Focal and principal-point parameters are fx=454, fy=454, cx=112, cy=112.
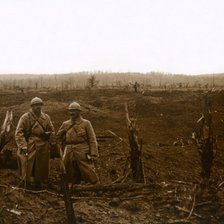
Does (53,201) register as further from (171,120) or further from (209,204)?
(171,120)

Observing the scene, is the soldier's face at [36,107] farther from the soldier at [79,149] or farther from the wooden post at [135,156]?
the wooden post at [135,156]

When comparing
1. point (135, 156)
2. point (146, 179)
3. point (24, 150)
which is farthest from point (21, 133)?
point (146, 179)

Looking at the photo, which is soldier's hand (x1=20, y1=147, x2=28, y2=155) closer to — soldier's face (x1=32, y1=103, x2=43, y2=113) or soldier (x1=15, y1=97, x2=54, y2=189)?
soldier (x1=15, y1=97, x2=54, y2=189)

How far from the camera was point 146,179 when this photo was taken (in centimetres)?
989

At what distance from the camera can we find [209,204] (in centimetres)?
709

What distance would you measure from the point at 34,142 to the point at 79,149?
2.77 feet

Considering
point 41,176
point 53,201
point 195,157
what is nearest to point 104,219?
point 53,201

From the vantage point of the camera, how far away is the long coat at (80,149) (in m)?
8.37

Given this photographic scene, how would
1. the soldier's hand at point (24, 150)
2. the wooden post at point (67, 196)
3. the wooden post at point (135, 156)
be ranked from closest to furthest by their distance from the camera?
the wooden post at point (67, 196) → the soldier's hand at point (24, 150) → the wooden post at point (135, 156)

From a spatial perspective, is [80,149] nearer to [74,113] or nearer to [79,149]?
[79,149]

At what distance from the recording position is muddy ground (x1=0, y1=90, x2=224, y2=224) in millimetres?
6805

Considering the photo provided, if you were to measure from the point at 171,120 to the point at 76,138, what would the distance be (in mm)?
11223

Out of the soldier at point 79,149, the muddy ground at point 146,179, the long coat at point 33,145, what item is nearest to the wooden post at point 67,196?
the muddy ground at point 146,179

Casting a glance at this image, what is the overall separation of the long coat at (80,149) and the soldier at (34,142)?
389 mm
